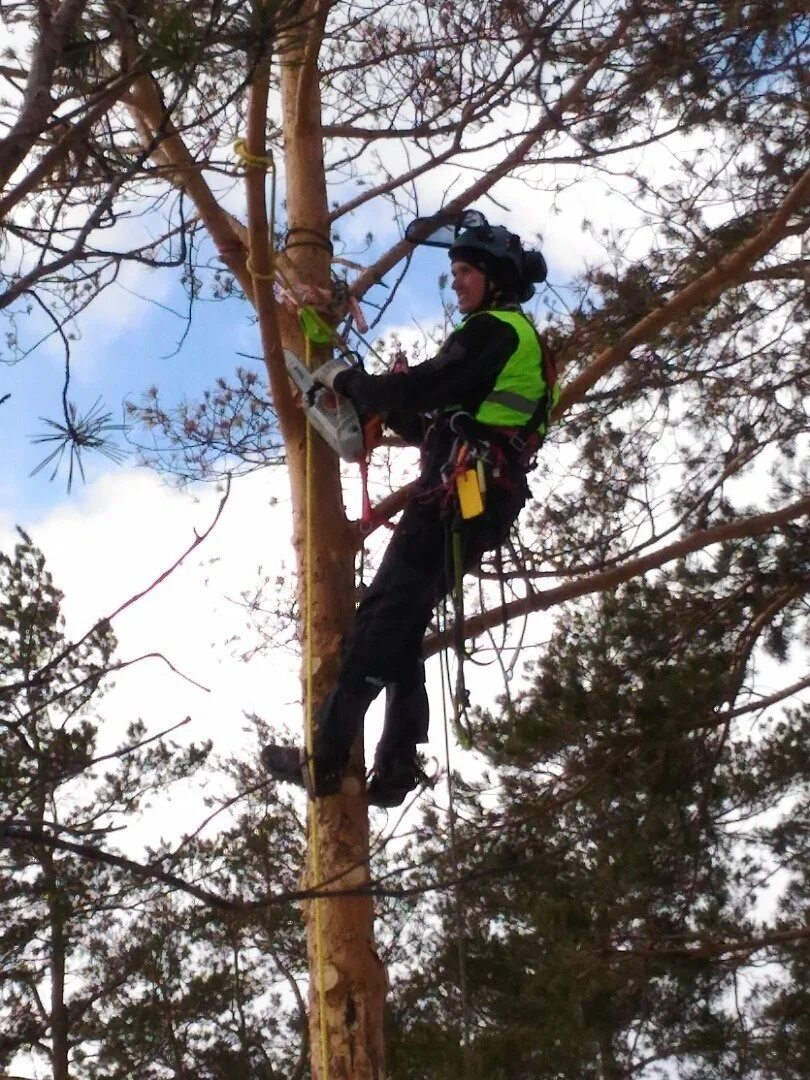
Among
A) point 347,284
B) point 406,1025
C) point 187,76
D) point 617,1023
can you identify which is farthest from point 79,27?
point 406,1025

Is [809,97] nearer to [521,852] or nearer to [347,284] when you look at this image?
[347,284]

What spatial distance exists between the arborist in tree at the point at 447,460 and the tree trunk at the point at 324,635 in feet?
0.35

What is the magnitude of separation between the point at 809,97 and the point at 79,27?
3332 millimetres

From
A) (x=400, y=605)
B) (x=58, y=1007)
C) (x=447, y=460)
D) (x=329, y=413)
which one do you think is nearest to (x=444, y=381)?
(x=447, y=460)

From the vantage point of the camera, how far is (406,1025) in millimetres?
8625

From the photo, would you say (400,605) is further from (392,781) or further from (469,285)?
(469,285)

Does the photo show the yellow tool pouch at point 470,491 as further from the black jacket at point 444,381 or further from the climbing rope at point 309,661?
the climbing rope at point 309,661

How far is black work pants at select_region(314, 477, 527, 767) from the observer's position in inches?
142

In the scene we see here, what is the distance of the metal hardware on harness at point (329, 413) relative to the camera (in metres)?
3.63

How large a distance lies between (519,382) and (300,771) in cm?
125

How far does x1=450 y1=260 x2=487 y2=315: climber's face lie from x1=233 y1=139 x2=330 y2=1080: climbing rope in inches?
16.2

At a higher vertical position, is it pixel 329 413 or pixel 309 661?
pixel 329 413

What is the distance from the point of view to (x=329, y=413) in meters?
3.70

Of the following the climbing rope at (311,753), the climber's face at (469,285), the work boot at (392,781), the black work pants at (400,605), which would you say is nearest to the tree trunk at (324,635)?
the climbing rope at (311,753)
